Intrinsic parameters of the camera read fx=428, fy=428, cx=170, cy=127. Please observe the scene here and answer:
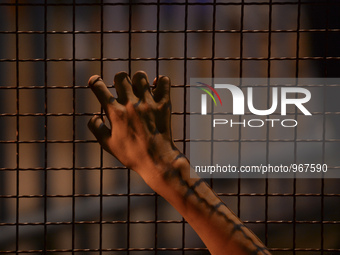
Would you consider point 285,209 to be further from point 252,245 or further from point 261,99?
point 252,245

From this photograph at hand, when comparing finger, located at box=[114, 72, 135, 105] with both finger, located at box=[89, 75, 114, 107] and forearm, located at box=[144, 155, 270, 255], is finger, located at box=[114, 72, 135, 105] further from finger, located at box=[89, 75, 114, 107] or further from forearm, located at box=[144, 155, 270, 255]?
forearm, located at box=[144, 155, 270, 255]

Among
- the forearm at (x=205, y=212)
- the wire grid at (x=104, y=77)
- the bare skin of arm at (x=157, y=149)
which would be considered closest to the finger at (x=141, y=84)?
the bare skin of arm at (x=157, y=149)

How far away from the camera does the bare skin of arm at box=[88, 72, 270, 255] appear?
2.51ft

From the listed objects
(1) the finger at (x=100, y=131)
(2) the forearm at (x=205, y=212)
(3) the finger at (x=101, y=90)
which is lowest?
(2) the forearm at (x=205, y=212)

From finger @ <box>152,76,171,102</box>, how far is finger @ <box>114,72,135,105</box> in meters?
0.05

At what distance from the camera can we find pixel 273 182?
215 centimetres

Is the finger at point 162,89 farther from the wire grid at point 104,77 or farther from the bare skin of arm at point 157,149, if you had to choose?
the wire grid at point 104,77

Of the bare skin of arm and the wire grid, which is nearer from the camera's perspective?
the bare skin of arm

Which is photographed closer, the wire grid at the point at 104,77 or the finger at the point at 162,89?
the finger at the point at 162,89

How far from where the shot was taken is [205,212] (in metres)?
0.76

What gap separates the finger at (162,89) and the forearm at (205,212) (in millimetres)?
123

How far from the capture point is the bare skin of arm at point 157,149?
30.1 inches

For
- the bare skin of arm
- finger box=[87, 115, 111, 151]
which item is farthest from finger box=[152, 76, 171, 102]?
finger box=[87, 115, 111, 151]

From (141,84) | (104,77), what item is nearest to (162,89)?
(141,84)
